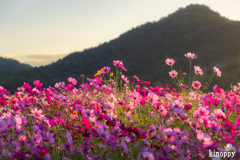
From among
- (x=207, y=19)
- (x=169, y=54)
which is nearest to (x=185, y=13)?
(x=207, y=19)

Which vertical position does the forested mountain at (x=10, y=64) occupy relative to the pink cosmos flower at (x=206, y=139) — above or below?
above

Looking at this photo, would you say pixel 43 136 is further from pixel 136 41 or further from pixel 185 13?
pixel 185 13

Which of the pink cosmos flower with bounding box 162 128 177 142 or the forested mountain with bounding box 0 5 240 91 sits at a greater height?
the forested mountain with bounding box 0 5 240 91

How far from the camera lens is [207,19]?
40562mm

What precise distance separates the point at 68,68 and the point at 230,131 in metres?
31.2

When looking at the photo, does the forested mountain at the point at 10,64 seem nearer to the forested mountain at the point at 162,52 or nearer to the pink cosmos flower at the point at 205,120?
the forested mountain at the point at 162,52

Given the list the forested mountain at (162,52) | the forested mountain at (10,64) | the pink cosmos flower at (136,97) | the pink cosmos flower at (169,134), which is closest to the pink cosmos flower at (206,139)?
the pink cosmos flower at (169,134)

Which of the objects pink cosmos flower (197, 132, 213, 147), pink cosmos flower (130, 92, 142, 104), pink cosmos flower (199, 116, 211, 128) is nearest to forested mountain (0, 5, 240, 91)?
pink cosmos flower (130, 92, 142, 104)

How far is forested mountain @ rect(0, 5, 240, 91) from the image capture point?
22.8 meters

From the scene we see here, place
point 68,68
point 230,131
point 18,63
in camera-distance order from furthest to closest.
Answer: point 18,63
point 68,68
point 230,131

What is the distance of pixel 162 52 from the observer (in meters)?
33.2

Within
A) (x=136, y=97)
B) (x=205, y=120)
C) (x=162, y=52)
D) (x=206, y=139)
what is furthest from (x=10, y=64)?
(x=206, y=139)

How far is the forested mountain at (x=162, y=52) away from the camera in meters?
22.8

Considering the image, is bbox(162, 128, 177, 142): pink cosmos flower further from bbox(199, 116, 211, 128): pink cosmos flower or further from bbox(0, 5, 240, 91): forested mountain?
bbox(0, 5, 240, 91): forested mountain
